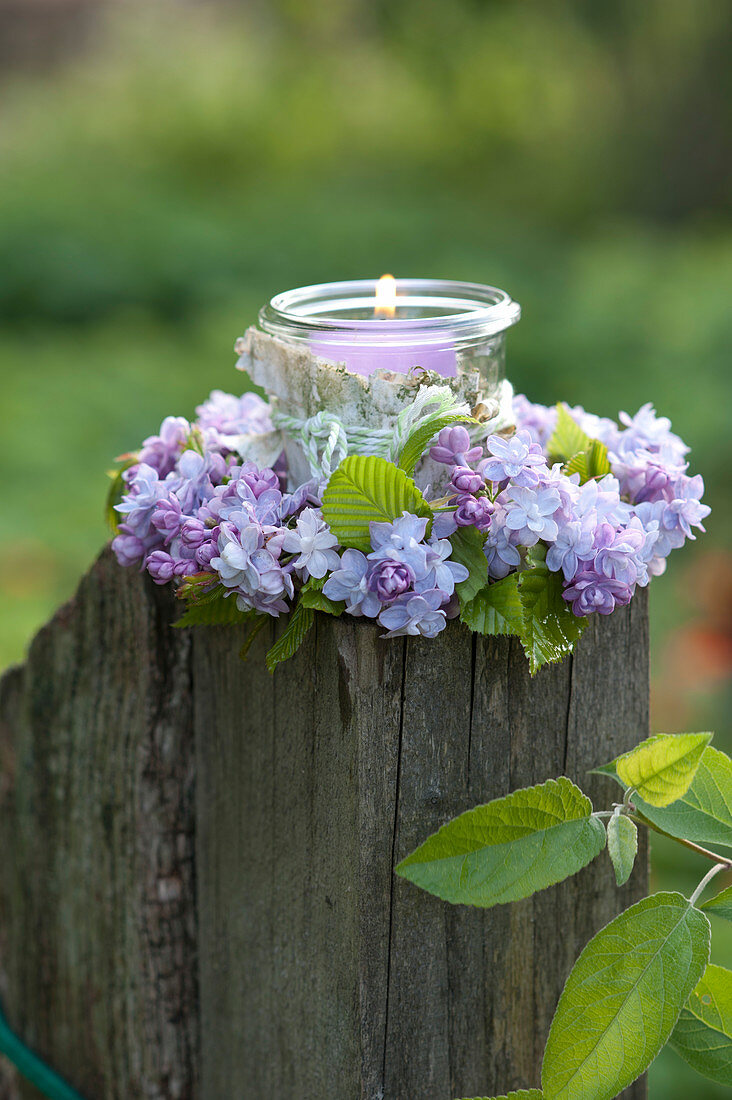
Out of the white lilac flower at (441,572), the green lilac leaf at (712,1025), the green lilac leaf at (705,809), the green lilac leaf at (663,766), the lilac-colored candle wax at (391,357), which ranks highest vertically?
the lilac-colored candle wax at (391,357)

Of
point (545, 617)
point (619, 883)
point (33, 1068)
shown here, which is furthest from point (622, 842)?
point (33, 1068)

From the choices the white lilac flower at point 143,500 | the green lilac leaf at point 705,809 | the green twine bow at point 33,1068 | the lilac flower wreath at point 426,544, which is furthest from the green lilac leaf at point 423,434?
the green twine bow at point 33,1068

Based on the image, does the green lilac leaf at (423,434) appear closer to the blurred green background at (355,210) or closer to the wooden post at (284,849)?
the wooden post at (284,849)

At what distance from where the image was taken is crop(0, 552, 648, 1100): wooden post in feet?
2.86

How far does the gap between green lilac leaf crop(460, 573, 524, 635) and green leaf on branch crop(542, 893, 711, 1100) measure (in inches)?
9.3

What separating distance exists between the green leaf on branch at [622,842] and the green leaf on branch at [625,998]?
0.03 metres

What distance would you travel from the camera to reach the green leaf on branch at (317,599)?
800 millimetres

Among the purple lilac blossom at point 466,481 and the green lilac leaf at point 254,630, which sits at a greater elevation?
the purple lilac blossom at point 466,481

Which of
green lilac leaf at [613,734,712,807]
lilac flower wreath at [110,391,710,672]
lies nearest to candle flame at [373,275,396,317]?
lilac flower wreath at [110,391,710,672]

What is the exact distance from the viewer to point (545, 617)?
83 cm

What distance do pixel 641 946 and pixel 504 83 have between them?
7.99m

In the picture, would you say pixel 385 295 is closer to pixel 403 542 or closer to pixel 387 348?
pixel 387 348

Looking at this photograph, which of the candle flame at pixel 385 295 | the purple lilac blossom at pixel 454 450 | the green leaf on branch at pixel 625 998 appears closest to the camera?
the green leaf on branch at pixel 625 998

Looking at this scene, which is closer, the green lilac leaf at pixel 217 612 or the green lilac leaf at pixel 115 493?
the green lilac leaf at pixel 217 612
